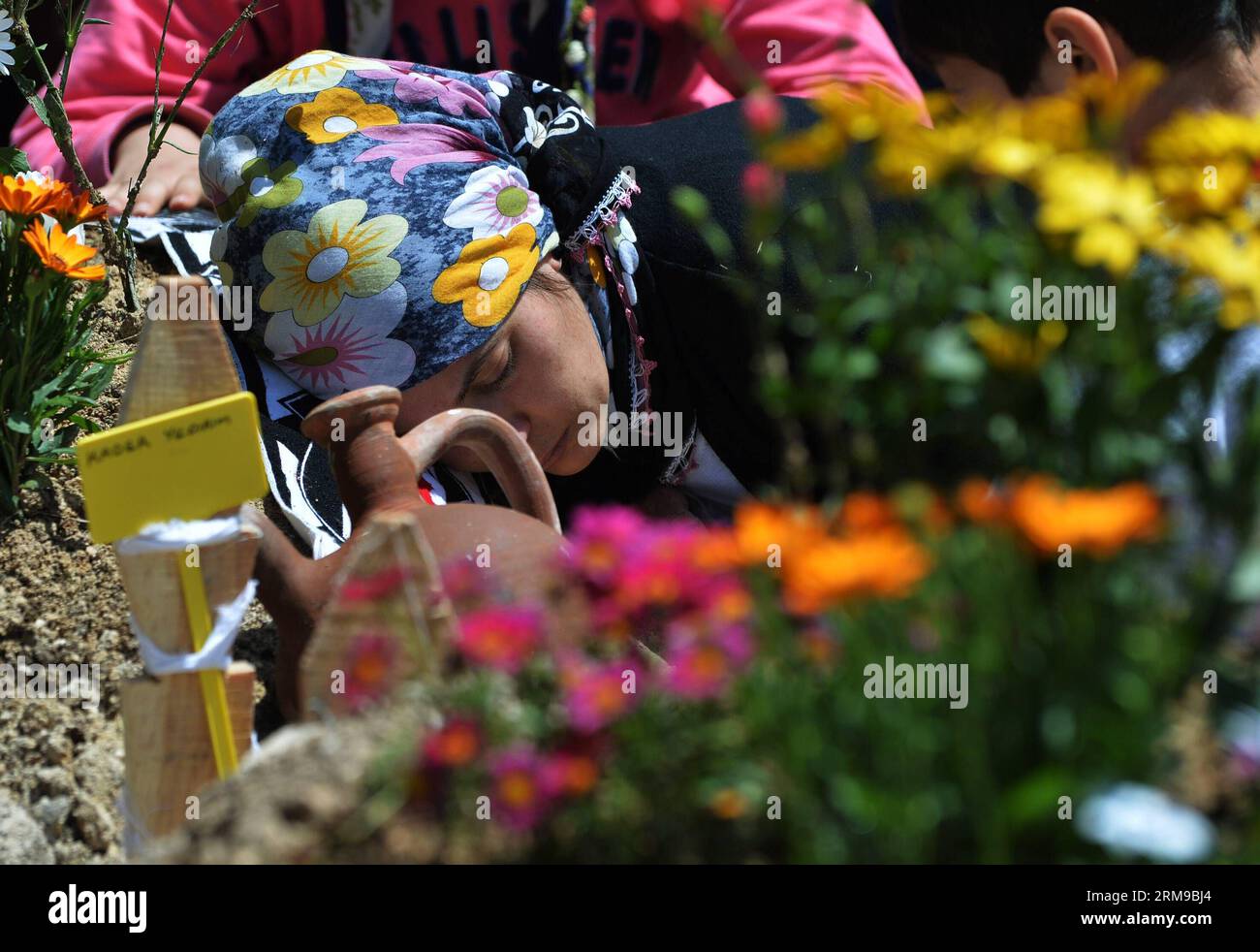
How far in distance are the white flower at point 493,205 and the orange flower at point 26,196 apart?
1.55 feet

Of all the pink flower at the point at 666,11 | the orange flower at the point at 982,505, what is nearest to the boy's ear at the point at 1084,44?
the pink flower at the point at 666,11

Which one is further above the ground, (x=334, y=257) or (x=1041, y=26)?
(x=1041, y=26)

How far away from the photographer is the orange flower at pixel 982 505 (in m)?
0.65

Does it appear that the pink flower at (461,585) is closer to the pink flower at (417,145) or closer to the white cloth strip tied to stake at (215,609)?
the white cloth strip tied to stake at (215,609)

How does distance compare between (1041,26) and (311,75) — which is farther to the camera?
(311,75)

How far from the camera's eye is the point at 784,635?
2.28ft

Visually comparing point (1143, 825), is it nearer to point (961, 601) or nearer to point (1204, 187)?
point (961, 601)

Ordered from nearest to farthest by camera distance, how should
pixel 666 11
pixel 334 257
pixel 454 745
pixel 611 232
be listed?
pixel 454 745 < pixel 334 257 < pixel 611 232 < pixel 666 11

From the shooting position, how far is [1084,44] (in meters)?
1.45

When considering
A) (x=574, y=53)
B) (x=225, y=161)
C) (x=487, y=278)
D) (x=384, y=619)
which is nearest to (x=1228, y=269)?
(x=384, y=619)

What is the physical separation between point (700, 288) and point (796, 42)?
0.89 m

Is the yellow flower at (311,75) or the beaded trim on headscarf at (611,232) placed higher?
the yellow flower at (311,75)

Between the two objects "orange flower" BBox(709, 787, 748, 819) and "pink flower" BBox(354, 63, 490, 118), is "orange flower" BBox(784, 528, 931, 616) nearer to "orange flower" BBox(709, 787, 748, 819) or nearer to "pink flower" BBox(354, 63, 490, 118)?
"orange flower" BBox(709, 787, 748, 819)

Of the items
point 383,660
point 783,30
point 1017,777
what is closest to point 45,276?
point 383,660
